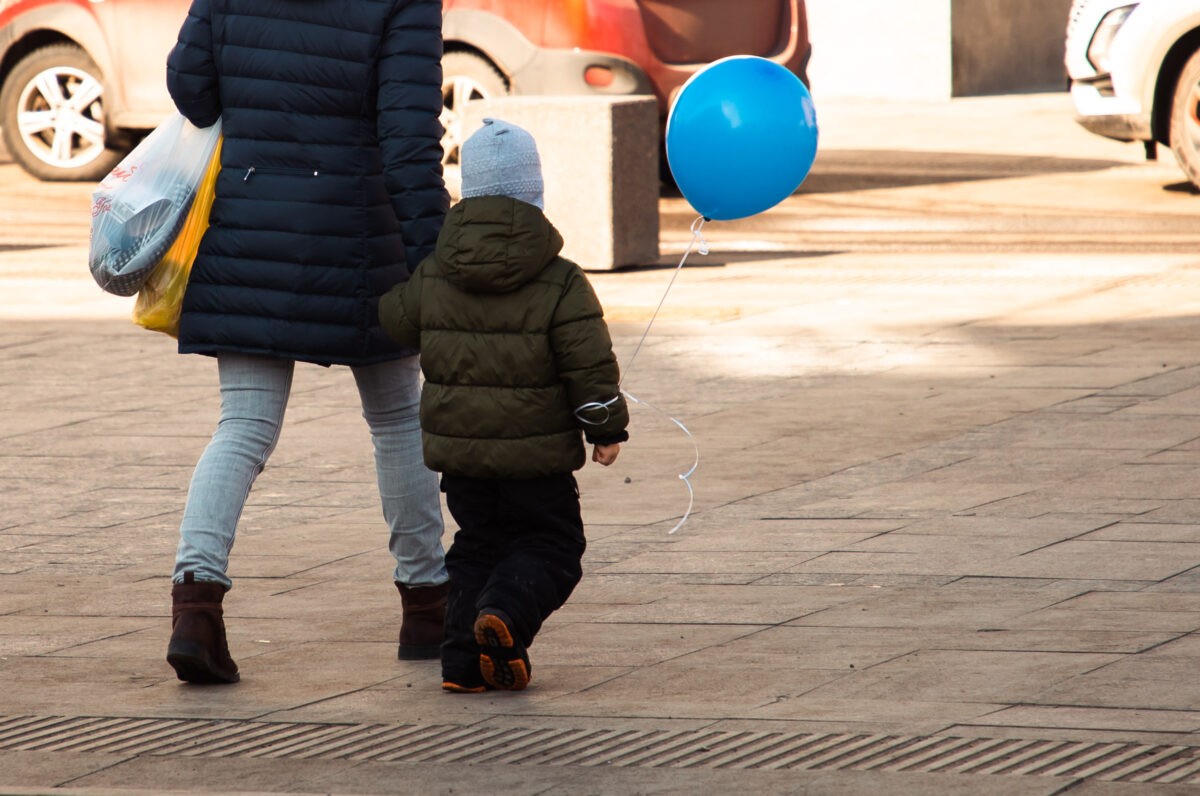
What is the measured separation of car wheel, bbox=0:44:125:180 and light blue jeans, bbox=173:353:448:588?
41.0ft

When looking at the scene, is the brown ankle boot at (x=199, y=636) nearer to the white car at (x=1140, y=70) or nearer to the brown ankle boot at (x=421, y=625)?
the brown ankle boot at (x=421, y=625)

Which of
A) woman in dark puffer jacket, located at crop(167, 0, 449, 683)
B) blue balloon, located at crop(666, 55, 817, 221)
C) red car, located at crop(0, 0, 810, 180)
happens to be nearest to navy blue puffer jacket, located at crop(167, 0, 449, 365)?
woman in dark puffer jacket, located at crop(167, 0, 449, 683)

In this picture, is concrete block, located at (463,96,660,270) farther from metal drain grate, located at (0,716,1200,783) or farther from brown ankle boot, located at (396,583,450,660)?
metal drain grate, located at (0,716,1200,783)

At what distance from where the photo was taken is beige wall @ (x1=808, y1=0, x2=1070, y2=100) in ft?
90.8

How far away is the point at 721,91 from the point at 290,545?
1.86 meters

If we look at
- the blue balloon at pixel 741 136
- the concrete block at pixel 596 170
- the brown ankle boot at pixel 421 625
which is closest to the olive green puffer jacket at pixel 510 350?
the brown ankle boot at pixel 421 625

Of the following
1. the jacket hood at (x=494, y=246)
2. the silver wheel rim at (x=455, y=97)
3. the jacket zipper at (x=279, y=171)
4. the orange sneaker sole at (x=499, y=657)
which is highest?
the jacket zipper at (x=279, y=171)

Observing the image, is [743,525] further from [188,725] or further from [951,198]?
[951,198]

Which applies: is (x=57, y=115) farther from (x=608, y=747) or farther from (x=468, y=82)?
(x=608, y=747)

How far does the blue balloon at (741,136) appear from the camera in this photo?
6.18m

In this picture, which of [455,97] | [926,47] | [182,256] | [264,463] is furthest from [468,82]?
[926,47]

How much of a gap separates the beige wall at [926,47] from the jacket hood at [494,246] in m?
23.2

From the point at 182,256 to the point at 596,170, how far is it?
7.83 metres

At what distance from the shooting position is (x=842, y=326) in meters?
10.7
